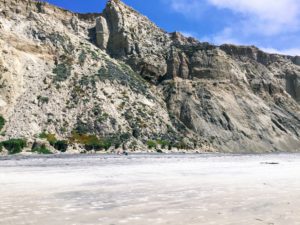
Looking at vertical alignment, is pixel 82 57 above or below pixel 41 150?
above

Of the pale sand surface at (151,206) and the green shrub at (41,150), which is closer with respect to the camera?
the pale sand surface at (151,206)

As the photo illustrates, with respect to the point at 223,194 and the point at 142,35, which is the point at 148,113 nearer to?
the point at 142,35

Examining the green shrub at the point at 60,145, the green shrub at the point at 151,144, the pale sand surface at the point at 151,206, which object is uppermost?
the green shrub at the point at 151,144

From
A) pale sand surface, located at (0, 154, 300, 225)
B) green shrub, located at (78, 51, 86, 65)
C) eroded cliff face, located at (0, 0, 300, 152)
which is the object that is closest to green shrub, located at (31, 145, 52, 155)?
eroded cliff face, located at (0, 0, 300, 152)

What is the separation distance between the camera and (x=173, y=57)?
128m

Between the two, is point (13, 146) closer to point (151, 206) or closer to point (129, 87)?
point (129, 87)

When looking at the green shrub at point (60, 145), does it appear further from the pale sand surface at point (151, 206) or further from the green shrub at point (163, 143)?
the pale sand surface at point (151, 206)

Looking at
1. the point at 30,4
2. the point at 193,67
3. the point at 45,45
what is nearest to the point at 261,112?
the point at 193,67

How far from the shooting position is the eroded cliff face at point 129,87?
8938 centimetres

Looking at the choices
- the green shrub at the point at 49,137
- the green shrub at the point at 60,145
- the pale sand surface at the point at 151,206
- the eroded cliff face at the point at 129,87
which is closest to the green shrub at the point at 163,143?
the eroded cliff face at the point at 129,87

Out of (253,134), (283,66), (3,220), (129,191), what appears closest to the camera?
(3,220)

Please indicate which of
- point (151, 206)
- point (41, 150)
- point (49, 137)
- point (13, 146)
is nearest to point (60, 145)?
point (49, 137)

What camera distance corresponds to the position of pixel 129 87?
10619cm

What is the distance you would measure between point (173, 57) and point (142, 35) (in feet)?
42.1
